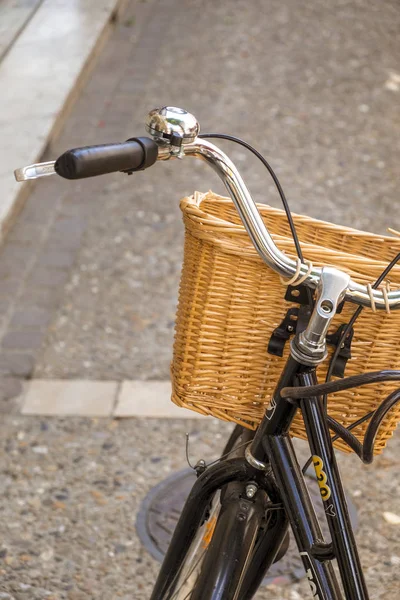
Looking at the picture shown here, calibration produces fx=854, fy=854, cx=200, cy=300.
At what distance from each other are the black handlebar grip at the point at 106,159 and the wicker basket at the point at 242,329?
261 millimetres

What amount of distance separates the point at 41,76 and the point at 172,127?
192 inches

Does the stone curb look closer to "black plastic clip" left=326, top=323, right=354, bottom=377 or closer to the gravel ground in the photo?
the gravel ground

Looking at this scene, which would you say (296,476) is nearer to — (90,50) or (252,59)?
(90,50)

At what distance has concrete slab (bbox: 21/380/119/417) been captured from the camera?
3.51 m

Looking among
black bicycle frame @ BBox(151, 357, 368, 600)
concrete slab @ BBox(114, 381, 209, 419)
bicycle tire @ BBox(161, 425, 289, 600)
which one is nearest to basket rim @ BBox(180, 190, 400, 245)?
black bicycle frame @ BBox(151, 357, 368, 600)

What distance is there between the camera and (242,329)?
5.61 feet

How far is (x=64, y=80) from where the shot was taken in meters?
6.04

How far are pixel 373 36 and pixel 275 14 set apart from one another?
3.33 ft

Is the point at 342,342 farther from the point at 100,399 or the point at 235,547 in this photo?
the point at 100,399

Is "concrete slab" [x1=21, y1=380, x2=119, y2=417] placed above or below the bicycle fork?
below

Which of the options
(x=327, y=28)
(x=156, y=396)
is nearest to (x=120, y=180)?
(x=156, y=396)

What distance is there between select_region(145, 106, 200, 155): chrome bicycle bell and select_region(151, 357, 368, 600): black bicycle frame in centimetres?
46

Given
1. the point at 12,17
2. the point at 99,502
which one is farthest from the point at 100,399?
the point at 12,17

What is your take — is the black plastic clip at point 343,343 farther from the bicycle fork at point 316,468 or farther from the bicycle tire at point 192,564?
the bicycle tire at point 192,564
